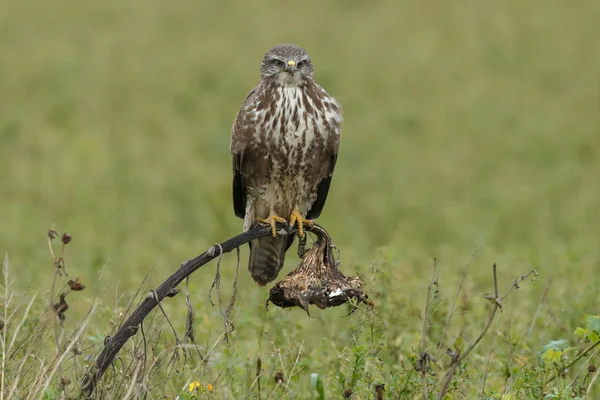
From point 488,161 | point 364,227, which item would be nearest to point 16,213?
point 364,227

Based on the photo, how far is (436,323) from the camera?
4926 millimetres

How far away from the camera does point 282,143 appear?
188 inches

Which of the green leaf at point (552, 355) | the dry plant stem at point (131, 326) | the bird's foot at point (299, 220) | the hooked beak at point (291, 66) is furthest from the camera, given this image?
the hooked beak at point (291, 66)

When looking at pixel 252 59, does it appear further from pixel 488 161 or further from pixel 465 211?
pixel 465 211

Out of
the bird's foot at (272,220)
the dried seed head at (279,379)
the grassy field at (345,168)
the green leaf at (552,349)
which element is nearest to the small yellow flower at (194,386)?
the grassy field at (345,168)

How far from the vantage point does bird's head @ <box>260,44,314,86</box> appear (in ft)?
16.0

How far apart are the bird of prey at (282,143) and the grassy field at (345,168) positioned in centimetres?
35

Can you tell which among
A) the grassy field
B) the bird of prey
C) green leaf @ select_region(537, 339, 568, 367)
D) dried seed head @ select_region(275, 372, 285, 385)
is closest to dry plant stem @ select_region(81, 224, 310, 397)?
the grassy field

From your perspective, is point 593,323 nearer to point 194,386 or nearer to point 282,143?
point 194,386

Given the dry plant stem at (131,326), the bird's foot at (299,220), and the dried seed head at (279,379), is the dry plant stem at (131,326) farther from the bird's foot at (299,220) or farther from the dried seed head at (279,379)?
the bird's foot at (299,220)

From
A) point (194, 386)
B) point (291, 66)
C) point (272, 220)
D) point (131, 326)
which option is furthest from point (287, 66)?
point (131, 326)

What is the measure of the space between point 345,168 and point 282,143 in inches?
224

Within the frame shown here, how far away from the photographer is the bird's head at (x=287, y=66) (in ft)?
16.0

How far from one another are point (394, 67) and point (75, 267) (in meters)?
6.32
